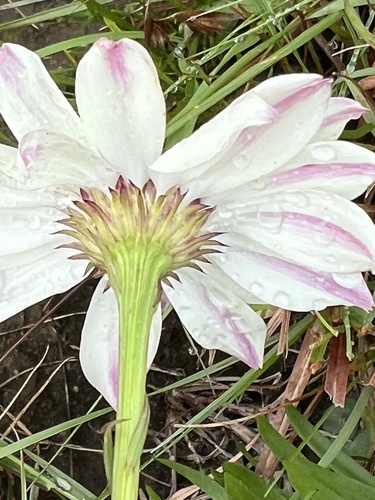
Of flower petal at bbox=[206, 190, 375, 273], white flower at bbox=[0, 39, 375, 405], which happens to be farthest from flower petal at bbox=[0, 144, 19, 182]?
flower petal at bbox=[206, 190, 375, 273]

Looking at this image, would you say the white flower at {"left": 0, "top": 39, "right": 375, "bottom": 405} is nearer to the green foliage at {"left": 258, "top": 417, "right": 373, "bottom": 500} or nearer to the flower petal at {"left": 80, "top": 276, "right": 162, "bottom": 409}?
the flower petal at {"left": 80, "top": 276, "right": 162, "bottom": 409}

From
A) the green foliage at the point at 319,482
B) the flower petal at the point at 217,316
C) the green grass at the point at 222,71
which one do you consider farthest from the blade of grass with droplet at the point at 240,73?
the green foliage at the point at 319,482

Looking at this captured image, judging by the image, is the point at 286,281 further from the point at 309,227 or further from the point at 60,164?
the point at 60,164

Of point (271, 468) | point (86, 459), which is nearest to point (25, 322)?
point (86, 459)

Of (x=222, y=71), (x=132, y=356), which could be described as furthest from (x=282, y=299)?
(x=222, y=71)

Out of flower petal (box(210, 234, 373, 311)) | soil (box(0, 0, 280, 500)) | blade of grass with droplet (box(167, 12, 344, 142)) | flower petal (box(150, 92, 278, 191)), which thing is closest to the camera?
flower petal (box(150, 92, 278, 191))

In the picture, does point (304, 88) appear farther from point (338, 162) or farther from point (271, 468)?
point (271, 468)
